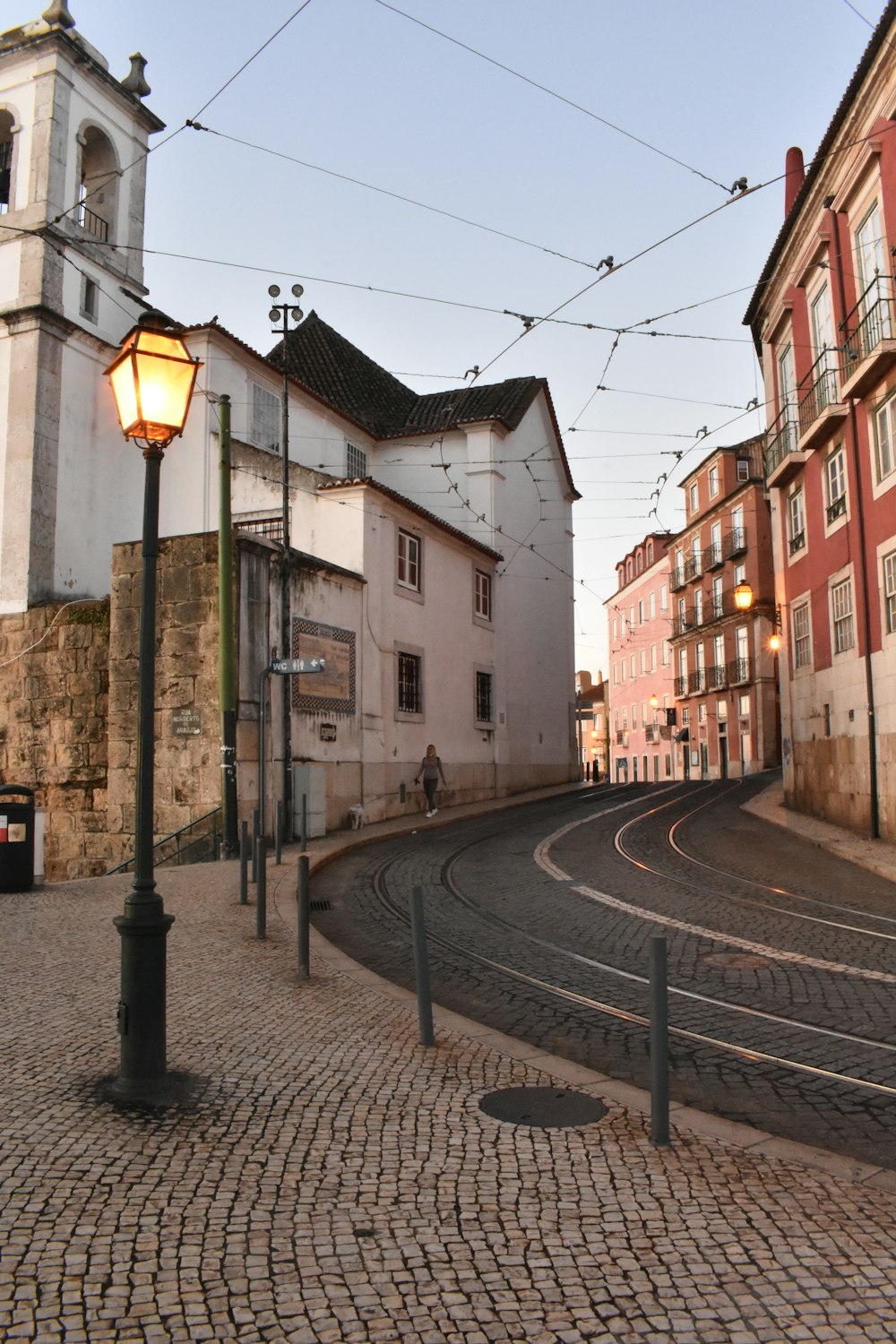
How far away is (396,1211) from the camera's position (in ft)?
11.1

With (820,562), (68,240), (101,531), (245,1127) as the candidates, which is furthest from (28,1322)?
(68,240)

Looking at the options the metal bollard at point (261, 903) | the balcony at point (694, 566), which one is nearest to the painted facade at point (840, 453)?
the metal bollard at point (261, 903)

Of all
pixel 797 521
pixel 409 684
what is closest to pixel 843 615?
pixel 797 521

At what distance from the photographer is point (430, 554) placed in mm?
24953

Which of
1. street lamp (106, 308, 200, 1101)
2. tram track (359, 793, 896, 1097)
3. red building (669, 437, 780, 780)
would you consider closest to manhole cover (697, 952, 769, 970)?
tram track (359, 793, 896, 1097)

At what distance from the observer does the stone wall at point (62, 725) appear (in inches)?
722

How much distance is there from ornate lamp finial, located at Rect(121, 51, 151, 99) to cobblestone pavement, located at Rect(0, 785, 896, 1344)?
2494 centimetres

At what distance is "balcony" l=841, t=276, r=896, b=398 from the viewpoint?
1475 centimetres

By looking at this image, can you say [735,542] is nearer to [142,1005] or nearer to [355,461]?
[355,461]

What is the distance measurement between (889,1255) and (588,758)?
270ft

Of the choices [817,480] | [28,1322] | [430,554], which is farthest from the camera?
[430,554]

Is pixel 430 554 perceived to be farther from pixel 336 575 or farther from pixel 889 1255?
pixel 889 1255

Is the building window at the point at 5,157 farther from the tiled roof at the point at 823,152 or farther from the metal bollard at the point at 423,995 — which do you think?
the metal bollard at the point at 423,995

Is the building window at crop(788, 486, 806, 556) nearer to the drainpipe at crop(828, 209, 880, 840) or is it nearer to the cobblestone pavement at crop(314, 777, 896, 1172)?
the drainpipe at crop(828, 209, 880, 840)
